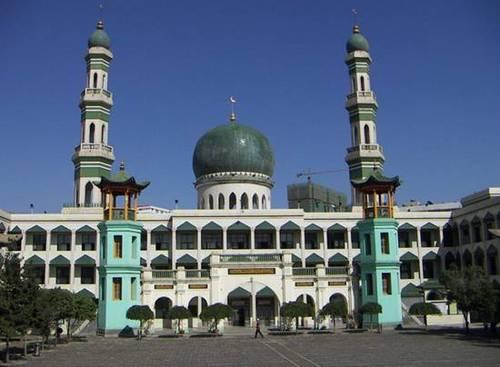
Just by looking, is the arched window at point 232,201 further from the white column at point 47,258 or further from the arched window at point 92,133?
the white column at point 47,258

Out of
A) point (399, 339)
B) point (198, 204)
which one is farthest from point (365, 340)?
point (198, 204)

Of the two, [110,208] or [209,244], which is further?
[209,244]

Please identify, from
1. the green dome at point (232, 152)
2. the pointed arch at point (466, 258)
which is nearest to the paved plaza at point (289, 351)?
the pointed arch at point (466, 258)

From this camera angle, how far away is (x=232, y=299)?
51.3 m

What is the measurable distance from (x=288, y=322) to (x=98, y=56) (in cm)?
3597

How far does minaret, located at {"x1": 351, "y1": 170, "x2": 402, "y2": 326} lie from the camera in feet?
148

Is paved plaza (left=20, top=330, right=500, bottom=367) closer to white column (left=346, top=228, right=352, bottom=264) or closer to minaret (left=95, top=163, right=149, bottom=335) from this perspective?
minaret (left=95, top=163, right=149, bottom=335)

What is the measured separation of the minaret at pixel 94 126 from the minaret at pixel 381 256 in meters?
28.3

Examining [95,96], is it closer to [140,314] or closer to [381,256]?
[140,314]

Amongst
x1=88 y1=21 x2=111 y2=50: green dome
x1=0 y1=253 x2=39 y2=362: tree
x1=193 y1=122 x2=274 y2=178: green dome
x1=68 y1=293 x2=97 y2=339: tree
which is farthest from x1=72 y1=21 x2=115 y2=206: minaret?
x1=0 y1=253 x2=39 y2=362: tree

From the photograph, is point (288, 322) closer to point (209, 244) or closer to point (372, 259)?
point (372, 259)

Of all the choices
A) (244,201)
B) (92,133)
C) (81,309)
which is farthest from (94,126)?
(81,309)

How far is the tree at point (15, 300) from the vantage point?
84.6 feet

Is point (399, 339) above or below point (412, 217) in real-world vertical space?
below
